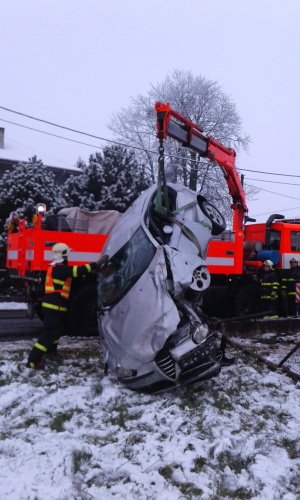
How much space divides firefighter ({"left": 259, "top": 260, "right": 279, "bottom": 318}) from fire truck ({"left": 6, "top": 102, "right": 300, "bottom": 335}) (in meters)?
0.19

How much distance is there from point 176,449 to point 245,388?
1899mm

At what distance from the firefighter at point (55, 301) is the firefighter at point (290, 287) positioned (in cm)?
681

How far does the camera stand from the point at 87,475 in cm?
333

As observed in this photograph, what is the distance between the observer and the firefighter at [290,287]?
A: 1166 centimetres

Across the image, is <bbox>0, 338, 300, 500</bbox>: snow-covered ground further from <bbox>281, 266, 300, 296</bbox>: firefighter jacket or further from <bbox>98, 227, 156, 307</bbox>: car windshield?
<bbox>281, 266, 300, 296</bbox>: firefighter jacket

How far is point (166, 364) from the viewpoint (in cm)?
485

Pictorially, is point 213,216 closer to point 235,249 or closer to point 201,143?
point 201,143

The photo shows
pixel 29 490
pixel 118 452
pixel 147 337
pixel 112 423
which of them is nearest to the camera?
pixel 29 490

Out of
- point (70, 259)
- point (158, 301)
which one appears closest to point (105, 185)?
point (70, 259)

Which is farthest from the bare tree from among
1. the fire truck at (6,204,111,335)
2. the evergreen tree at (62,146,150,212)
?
the fire truck at (6,204,111,335)

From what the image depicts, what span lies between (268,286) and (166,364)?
6.46 m

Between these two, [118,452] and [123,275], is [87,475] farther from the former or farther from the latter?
[123,275]

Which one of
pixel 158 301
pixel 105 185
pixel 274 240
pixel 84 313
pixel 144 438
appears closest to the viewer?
pixel 144 438

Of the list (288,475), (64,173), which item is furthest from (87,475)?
(64,173)
